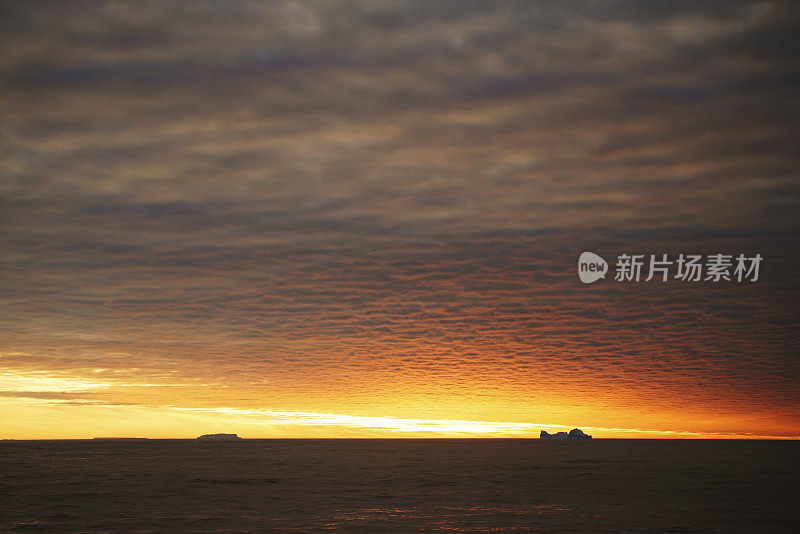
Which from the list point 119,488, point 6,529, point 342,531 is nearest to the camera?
point 342,531

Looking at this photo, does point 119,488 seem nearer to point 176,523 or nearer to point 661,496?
point 176,523

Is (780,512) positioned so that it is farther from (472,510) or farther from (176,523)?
(176,523)

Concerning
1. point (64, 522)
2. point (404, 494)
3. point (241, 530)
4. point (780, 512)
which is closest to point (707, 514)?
point (780, 512)

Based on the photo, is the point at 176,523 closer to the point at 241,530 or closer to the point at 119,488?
the point at 241,530

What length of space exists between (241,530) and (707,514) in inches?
1557

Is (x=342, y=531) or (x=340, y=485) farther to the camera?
(x=340, y=485)

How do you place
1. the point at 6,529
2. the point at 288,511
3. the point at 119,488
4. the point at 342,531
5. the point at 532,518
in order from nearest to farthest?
the point at 342,531
the point at 6,529
the point at 532,518
the point at 288,511
the point at 119,488

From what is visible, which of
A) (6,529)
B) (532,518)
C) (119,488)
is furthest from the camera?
(119,488)

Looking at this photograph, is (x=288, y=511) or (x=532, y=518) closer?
(x=532, y=518)

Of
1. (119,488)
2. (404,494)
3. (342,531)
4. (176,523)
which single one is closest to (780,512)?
(404,494)

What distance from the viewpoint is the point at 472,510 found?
56062 millimetres

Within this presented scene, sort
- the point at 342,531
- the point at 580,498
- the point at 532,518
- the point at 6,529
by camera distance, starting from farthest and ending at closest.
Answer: the point at 580,498 → the point at 532,518 → the point at 6,529 → the point at 342,531

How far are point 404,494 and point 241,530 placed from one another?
28776 mm

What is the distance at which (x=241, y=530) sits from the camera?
44719 mm
